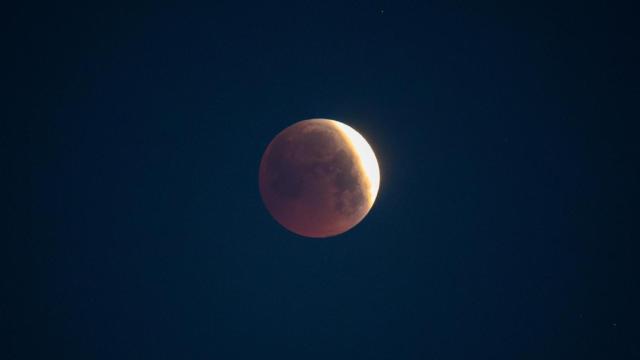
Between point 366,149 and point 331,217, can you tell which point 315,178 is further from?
point 366,149

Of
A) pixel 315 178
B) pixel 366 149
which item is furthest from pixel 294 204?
Result: pixel 366 149

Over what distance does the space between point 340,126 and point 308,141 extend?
65.8 inches

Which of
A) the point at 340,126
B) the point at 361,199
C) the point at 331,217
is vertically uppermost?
the point at 340,126

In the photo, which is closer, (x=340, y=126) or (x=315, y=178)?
(x=315, y=178)

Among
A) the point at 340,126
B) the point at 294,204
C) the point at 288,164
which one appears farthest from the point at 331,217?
the point at 340,126

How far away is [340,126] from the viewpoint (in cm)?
1519

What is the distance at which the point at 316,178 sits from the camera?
1365 cm

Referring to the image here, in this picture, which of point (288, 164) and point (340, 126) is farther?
point (340, 126)

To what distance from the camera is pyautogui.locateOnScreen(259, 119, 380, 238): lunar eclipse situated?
13641mm

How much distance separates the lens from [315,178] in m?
13.6

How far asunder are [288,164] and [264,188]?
139 centimetres

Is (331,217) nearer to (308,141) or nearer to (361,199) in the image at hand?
(361,199)

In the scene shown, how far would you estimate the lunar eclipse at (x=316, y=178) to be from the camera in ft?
44.8

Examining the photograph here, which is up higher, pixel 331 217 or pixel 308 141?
pixel 308 141
